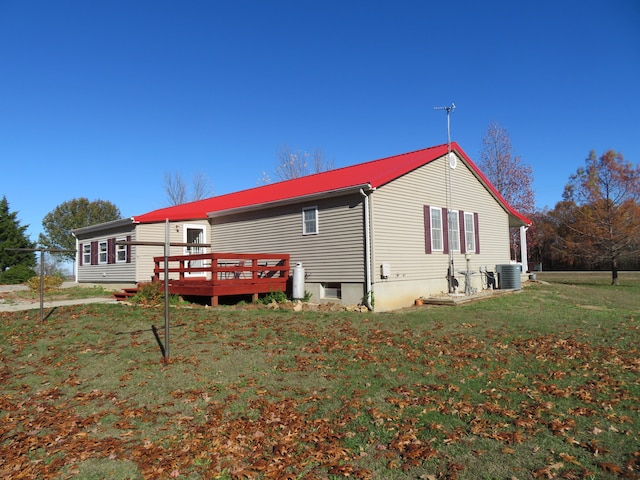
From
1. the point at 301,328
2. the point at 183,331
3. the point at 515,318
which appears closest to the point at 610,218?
the point at 515,318

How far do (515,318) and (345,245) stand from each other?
4.94m

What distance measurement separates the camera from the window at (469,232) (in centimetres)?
1638

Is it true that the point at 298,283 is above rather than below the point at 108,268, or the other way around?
below

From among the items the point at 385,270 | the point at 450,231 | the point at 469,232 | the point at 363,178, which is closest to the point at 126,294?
the point at 385,270

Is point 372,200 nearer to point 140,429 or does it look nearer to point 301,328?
point 301,328

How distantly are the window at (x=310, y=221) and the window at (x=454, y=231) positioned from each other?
17.3ft

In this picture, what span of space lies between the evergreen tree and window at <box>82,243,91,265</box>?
1095 centimetres

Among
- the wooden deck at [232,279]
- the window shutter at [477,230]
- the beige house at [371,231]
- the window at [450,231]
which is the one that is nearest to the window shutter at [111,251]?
the beige house at [371,231]

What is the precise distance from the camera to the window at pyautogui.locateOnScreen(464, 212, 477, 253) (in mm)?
16375

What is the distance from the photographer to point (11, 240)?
1202 inches

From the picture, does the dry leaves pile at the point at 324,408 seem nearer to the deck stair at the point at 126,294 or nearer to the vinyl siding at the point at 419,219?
the vinyl siding at the point at 419,219

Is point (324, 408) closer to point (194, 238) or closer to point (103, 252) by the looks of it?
point (194, 238)

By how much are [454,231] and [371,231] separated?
508cm

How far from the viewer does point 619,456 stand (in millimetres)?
3471
